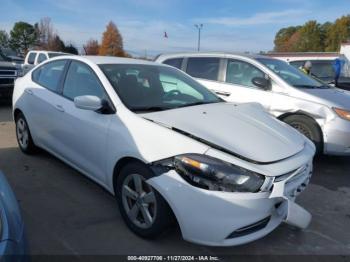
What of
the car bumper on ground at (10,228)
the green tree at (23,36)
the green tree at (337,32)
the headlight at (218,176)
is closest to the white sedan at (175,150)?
the headlight at (218,176)

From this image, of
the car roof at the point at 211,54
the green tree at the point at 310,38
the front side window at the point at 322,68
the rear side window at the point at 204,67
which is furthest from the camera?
the green tree at the point at 310,38

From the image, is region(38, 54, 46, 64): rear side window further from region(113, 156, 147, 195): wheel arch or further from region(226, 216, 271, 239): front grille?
region(226, 216, 271, 239): front grille

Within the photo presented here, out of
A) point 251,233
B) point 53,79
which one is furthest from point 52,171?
point 251,233

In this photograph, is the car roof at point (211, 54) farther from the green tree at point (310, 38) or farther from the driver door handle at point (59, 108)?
the green tree at point (310, 38)

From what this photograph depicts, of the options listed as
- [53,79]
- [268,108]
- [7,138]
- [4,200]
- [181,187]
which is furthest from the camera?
[7,138]

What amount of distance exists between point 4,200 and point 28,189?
2064 mm

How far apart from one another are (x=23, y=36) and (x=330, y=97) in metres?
68.4

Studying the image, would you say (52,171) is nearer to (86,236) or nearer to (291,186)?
(86,236)

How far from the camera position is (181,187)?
258cm

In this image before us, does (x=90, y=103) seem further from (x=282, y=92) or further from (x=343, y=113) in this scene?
(x=343, y=113)

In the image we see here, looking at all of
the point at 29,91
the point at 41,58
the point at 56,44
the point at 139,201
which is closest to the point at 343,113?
the point at 139,201

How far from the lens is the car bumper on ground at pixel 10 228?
1.76 metres

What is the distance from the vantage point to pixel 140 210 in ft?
9.88

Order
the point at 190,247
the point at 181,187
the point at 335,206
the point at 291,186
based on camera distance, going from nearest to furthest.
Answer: the point at 181,187 → the point at 291,186 → the point at 190,247 → the point at 335,206
